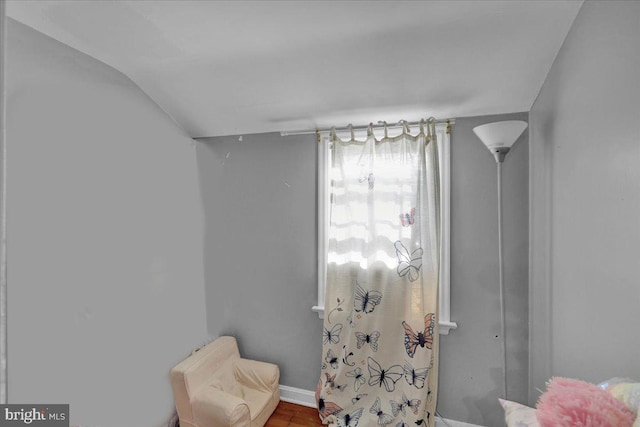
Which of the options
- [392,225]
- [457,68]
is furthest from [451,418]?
[457,68]

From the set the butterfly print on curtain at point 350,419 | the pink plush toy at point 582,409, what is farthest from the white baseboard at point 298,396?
the pink plush toy at point 582,409

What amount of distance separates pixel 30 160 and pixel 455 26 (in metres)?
1.99

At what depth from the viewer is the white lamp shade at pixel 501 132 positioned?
55.9 inches

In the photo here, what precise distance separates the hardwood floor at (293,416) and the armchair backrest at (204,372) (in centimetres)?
37

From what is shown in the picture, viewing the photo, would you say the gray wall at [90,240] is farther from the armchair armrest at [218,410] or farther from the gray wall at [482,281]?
the gray wall at [482,281]

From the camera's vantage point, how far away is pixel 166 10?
1.22m

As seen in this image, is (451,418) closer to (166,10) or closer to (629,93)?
(629,93)

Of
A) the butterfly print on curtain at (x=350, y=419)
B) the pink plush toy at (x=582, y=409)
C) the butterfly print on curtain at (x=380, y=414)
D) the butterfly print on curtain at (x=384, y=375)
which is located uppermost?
the pink plush toy at (x=582, y=409)

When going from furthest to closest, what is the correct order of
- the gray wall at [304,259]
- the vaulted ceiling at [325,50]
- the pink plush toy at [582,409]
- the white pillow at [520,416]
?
the gray wall at [304,259] → the vaulted ceiling at [325,50] → the white pillow at [520,416] → the pink plush toy at [582,409]


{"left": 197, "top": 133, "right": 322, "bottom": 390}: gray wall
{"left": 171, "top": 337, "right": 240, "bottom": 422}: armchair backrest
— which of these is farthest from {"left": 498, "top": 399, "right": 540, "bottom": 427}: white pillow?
{"left": 171, "top": 337, "right": 240, "bottom": 422}: armchair backrest

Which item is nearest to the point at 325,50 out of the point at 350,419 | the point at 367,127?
the point at 367,127

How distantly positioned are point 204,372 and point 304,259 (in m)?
1.04

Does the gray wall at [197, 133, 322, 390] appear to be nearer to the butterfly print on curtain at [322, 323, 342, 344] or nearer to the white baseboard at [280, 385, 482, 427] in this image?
the white baseboard at [280, 385, 482, 427]

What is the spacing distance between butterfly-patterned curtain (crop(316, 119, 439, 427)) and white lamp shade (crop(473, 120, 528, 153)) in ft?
1.16
